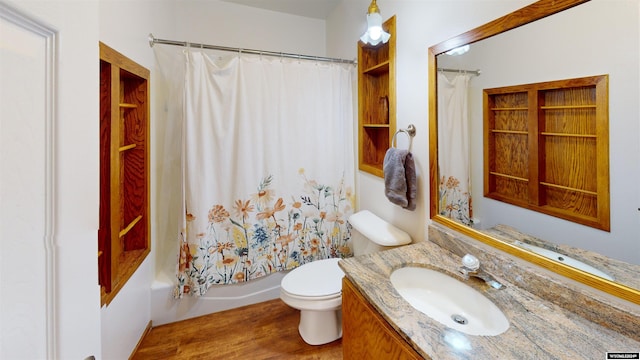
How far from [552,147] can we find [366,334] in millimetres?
922

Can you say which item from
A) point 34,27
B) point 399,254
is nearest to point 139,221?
point 399,254

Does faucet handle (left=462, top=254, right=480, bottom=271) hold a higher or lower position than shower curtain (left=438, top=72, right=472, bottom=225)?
lower

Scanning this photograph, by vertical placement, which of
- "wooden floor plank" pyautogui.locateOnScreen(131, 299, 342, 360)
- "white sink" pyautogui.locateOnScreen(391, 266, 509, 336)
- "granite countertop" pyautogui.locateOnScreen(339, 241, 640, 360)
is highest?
"granite countertop" pyautogui.locateOnScreen(339, 241, 640, 360)

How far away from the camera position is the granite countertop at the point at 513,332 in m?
0.74

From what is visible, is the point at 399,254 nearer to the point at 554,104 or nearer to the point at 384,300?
the point at 384,300

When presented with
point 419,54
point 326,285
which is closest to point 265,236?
point 326,285

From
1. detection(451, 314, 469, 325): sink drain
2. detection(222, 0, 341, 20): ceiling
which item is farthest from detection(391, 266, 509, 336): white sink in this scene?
detection(222, 0, 341, 20): ceiling

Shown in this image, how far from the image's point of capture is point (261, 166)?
81.9 inches

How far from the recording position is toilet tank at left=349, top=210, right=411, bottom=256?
1.60 m

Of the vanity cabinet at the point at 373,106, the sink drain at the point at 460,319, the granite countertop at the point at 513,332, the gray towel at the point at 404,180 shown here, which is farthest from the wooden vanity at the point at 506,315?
the vanity cabinet at the point at 373,106

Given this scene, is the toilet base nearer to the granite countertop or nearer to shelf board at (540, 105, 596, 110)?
the granite countertop

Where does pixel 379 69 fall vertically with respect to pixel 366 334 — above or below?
above

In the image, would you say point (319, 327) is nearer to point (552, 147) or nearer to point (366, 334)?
point (366, 334)

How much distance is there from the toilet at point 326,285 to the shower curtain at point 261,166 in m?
0.38
